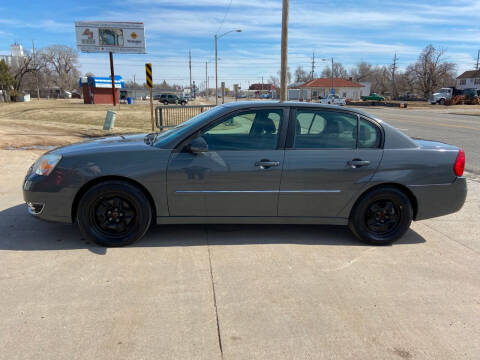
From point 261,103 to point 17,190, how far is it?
454cm

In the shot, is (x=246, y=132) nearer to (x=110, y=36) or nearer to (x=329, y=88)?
(x=110, y=36)

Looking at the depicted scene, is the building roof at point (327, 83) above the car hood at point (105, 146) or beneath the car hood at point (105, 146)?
above

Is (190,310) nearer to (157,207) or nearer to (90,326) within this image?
(90,326)

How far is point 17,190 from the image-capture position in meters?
6.12

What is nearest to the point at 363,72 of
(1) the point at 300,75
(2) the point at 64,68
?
(1) the point at 300,75

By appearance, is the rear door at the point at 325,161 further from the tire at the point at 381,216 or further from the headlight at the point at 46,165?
the headlight at the point at 46,165

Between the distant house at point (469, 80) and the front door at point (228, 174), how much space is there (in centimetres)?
10545

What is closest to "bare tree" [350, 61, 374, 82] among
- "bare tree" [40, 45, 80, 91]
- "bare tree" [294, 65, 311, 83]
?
"bare tree" [294, 65, 311, 83]

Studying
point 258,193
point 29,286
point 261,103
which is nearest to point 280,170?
point 258,193

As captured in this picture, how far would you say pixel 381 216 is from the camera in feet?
13.9

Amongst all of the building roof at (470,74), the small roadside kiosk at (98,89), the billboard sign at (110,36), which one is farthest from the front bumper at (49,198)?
the building roof at (470,74)

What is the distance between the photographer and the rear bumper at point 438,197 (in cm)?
417

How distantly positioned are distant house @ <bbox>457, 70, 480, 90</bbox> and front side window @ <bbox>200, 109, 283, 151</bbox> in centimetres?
10526

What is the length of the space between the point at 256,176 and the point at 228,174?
1.00 feet
